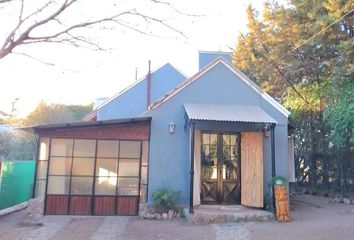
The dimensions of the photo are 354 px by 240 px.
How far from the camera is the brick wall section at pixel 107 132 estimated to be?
516 inches

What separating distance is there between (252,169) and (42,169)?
710cm

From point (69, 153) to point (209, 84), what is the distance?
547 cm

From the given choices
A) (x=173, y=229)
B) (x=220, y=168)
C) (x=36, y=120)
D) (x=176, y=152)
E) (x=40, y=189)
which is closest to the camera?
(x=173, y=229)

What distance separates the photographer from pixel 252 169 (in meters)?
13.3

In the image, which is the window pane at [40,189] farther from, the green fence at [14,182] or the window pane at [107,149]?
the window pane at [107,149]

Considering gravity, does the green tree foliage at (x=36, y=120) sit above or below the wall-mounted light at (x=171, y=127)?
above

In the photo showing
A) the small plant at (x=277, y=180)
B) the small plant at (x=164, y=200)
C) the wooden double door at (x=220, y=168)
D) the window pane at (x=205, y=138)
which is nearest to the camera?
the small plant at (x=277, y=180)

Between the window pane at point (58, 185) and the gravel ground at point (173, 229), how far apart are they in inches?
34.5

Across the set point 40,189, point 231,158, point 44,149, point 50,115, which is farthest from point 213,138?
point 50,115

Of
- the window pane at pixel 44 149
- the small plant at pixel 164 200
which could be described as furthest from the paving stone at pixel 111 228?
the window pane at pixel 44 149

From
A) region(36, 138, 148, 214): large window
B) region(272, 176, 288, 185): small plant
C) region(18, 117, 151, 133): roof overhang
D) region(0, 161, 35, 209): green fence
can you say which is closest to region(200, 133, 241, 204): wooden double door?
region(272, 176, 288, 185): small plant

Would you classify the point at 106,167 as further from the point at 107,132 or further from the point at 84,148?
the point at 107,132

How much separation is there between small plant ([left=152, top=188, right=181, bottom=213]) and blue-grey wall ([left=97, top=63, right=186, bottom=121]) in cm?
738

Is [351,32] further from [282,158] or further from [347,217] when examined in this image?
[347,217]
